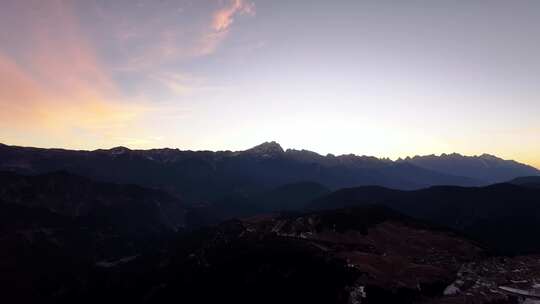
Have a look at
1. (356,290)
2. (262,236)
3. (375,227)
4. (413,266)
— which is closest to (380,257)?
(413,266)

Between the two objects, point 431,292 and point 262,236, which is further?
point 262,236

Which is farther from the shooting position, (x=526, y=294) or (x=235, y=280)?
(x=235, y=280)

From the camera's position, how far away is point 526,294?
111 metres

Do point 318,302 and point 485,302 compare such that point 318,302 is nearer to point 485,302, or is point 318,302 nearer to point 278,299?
point 278,299

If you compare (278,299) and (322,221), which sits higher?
(322,221)

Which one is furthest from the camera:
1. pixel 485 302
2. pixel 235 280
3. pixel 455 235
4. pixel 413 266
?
pixel 455 235

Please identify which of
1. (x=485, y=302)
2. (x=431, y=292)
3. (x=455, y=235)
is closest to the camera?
(x=485, y=302)

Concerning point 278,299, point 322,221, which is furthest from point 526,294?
point 322,221

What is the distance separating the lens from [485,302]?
106 metres

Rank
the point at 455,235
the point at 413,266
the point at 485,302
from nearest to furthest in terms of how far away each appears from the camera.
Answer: the point at 485,302 → the point at 413,266 → the point at 455,235

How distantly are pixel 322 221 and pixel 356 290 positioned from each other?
76200 mm

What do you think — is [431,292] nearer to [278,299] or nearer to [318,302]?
[318,302]

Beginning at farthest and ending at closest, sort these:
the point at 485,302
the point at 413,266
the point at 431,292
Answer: the point at 413,266
the point at 431,292
the point at 485,302

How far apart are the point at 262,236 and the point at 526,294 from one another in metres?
108
